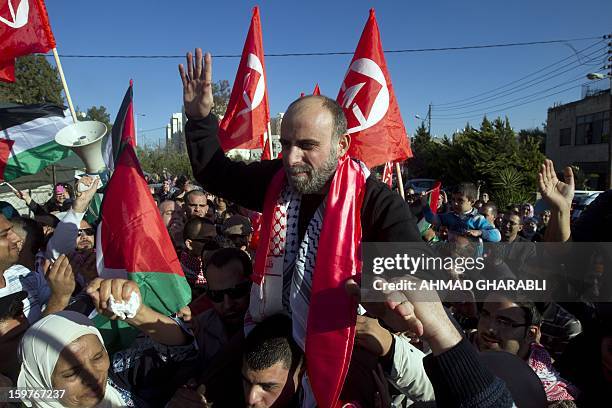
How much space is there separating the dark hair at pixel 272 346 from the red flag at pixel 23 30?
3.77 metres

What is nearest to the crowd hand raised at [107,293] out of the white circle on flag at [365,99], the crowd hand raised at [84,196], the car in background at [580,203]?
the crowd hand raised at [84,196]

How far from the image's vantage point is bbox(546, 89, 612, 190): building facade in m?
25.2

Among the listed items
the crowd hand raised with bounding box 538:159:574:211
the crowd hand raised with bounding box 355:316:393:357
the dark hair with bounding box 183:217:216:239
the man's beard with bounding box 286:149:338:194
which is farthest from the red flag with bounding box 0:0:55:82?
the crowd hand raised with bounding box 538:159:574:211

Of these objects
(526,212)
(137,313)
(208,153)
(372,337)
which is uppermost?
(208,153)

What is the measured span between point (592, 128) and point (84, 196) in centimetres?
Result: 3053

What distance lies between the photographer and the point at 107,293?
1.61 metres

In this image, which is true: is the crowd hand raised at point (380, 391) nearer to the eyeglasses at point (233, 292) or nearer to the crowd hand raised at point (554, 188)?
the eyeglasses at point (233, 292)

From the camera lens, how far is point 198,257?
3801mm

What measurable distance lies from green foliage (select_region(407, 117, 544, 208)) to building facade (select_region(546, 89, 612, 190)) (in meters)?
6.65

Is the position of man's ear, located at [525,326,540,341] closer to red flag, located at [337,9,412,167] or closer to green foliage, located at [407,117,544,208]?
red flag, located at [337,9,412,167]

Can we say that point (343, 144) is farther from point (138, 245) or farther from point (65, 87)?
point (65, 87)

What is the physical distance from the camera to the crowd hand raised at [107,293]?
5.26ft

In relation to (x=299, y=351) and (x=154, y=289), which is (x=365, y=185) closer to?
(x=299, y=351)

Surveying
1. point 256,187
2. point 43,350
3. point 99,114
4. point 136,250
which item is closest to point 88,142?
point 136,250
